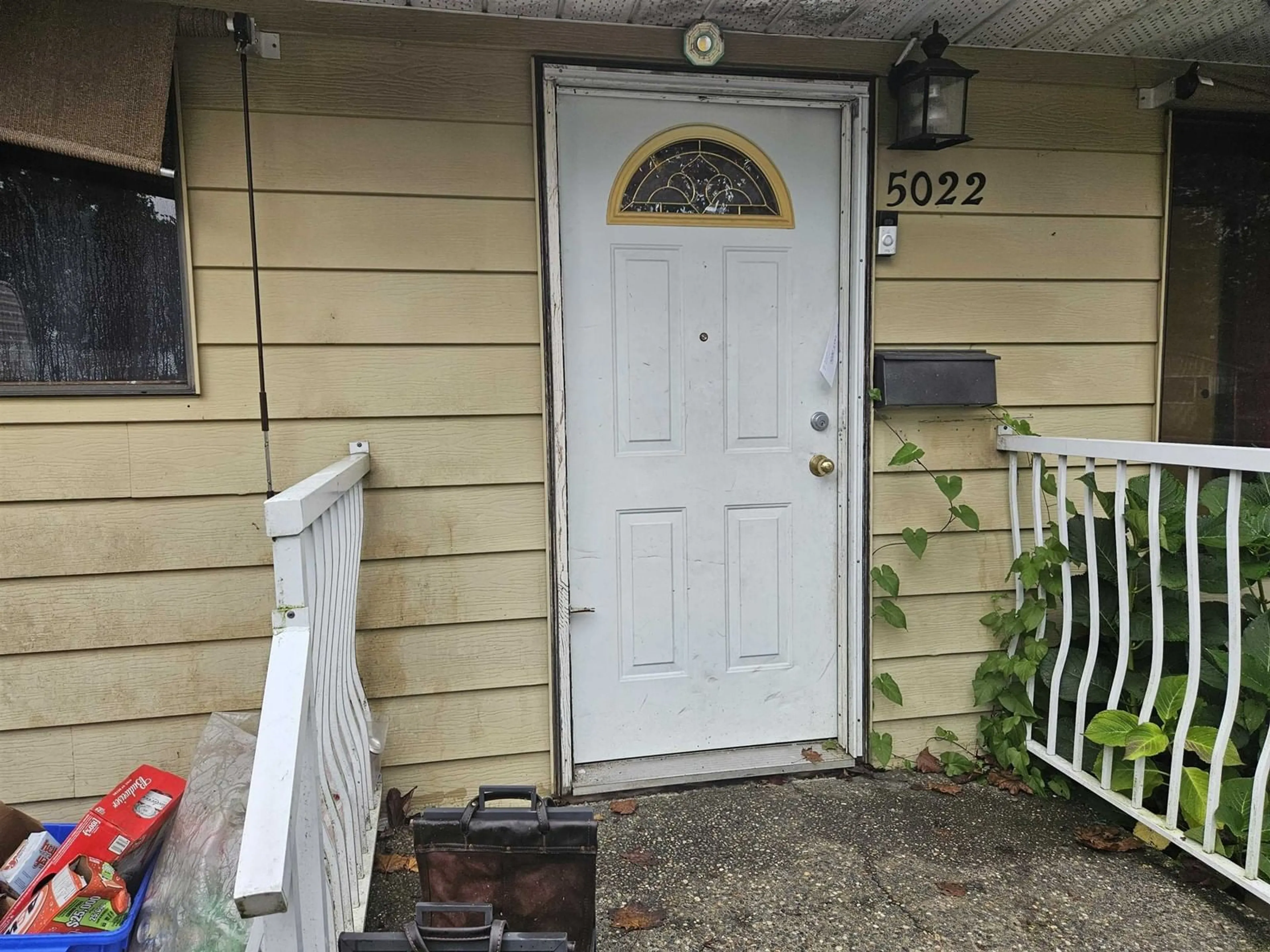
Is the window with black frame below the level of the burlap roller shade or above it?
below

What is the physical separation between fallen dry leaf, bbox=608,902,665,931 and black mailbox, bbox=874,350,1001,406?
154 cm

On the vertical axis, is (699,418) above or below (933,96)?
below

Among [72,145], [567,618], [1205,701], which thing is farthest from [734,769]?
[72,145]

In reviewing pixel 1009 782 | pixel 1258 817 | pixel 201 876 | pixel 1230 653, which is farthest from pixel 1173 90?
pixel 201 876

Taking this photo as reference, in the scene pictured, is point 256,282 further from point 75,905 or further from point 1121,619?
point 1121,619

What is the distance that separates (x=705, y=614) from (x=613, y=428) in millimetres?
664

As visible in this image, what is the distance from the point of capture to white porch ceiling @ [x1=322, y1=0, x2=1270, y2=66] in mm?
2102

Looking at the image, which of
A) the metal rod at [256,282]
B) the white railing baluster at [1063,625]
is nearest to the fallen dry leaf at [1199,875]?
the white railing baluster at [1063,625]

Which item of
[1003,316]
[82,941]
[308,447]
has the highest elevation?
[1003,316]

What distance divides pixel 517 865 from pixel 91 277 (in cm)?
179

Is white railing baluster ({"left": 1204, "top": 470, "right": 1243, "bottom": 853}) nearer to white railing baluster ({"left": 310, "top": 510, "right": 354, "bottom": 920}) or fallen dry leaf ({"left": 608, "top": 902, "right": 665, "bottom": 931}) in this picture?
fallen dry leaf ({"left": 608, "top": 902, "right": 665, "bottom": 931})

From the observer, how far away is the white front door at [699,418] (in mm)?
2334

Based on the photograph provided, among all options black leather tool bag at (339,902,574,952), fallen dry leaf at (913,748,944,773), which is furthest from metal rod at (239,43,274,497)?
fallen dry leaf at (913,748,944,773)

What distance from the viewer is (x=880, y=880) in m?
1.98
